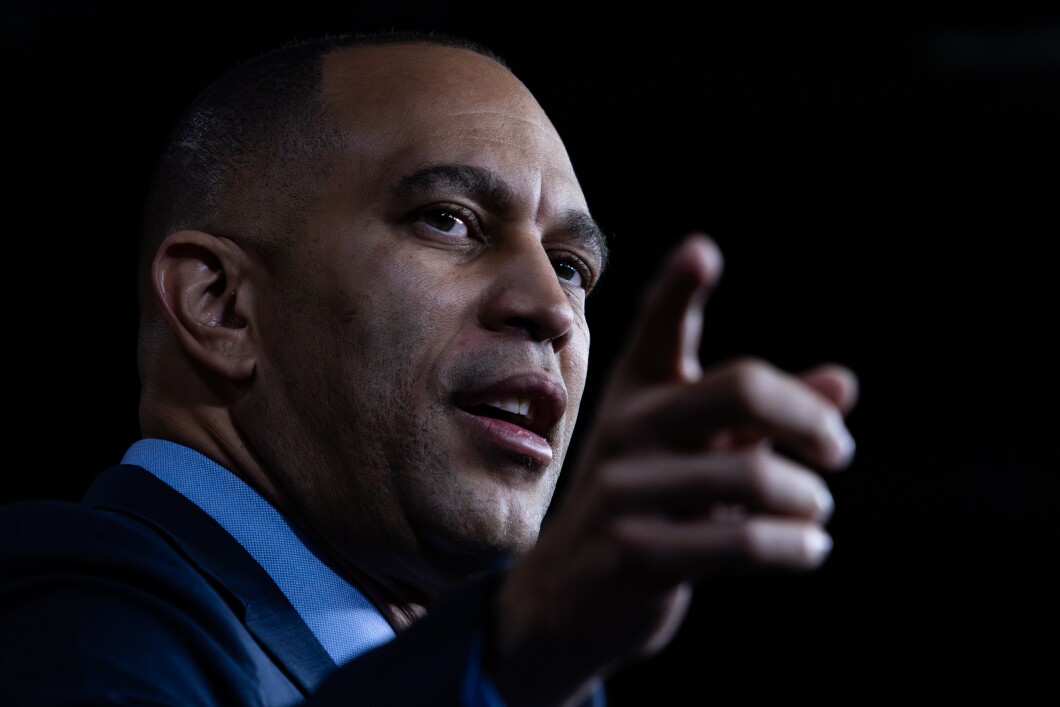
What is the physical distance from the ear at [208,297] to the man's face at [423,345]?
0.12 feet

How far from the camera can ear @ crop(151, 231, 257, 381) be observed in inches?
57.6

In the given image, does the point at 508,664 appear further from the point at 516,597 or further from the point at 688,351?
the point at 688,351

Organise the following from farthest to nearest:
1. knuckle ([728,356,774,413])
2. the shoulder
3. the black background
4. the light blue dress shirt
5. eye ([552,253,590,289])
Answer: the black background
eye ([552,253,590,289])
the light blue dress shirt
the shoulder
knuckle ([728,356,774,413])

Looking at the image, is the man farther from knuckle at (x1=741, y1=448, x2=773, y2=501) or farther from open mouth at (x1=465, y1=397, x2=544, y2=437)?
knuckle at (x1=741, y1=448, x2=773, y2=501)

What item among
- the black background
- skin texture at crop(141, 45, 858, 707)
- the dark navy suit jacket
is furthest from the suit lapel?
the black background

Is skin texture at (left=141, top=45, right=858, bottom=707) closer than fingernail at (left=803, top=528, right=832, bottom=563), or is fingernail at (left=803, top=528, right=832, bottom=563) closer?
fingernail at (left=803, top=528, right=832, bottom=563)

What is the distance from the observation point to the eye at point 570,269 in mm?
1648

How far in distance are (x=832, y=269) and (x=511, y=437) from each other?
1571mm

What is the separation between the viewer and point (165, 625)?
3.36ft

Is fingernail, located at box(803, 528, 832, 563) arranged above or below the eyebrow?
below

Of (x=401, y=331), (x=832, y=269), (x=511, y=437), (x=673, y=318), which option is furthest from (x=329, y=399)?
(x=832, y=269)

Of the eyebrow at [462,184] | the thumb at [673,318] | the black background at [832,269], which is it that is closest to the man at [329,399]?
the eyebrow at [462,184]

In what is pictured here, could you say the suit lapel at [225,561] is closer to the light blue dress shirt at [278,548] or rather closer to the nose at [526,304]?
the light blue dress shirt at [278,548]

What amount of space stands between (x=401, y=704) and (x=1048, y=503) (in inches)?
94.9
